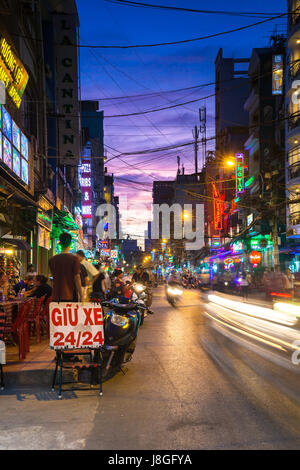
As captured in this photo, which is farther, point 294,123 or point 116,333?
point 294,123

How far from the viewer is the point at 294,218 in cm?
3412

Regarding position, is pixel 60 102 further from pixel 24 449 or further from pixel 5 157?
pixel 24 449

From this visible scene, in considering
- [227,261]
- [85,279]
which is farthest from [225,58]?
[85,279]

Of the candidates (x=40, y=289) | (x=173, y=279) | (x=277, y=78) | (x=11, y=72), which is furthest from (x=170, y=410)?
(x=277, y=78)

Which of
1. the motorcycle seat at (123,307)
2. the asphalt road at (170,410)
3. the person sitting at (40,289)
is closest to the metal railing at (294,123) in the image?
the person sitting at (40,289)

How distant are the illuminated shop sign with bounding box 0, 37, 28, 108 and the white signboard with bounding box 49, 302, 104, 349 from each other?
37.0 ft

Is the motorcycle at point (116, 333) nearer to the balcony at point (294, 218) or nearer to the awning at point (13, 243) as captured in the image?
the awning at point (13, 243)

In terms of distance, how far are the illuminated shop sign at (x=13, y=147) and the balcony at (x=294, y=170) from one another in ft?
67.4

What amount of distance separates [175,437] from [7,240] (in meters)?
13.5

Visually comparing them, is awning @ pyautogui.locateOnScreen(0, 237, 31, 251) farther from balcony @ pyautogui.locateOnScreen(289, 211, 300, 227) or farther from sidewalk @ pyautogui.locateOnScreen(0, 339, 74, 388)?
balcony @ pyautogui.locateOnScreen(289, 211, 300, 227)

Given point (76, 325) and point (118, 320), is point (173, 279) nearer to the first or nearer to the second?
point (118, 320)

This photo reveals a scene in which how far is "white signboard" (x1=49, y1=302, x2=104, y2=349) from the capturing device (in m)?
6.90

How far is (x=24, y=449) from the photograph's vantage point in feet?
15.0

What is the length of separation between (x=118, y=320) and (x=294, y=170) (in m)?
29.2
